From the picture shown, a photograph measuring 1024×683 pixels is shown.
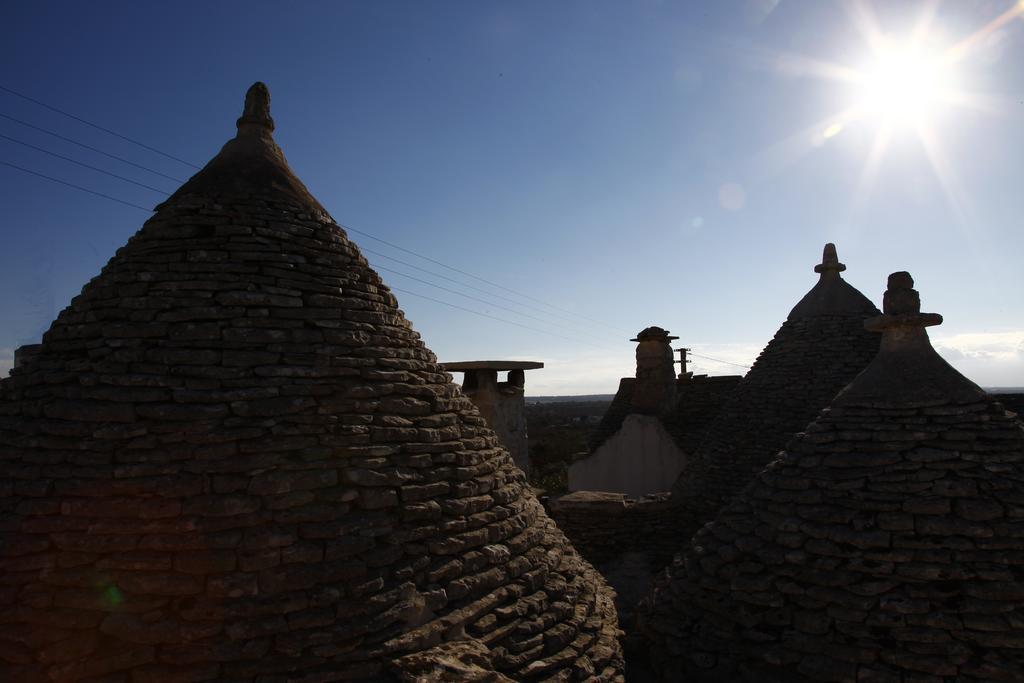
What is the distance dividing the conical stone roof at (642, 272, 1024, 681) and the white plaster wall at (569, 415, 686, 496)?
27.7 ft

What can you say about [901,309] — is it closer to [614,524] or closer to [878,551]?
[878,551]

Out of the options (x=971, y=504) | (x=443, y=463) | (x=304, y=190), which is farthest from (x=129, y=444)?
(x=971, y=504)

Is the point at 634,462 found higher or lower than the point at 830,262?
lower

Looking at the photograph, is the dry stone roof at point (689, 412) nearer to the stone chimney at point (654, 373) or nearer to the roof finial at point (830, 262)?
the stone chimney at point (654, 373)

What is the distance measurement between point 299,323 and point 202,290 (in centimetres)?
70

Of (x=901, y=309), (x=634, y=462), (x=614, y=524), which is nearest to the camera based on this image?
(x=901, y=309)

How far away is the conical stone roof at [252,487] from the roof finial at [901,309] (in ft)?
14.3

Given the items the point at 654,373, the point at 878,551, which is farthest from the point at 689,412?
the point at 878,551

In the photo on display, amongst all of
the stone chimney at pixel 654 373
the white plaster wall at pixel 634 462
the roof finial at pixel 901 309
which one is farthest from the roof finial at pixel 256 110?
the stone chimney at pixel 654 373

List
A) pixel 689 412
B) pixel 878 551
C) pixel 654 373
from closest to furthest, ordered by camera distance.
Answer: pixel 878 551 → pixel 689 412 → pixel 654 373

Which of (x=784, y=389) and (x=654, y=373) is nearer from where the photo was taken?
(x=784, y=389)

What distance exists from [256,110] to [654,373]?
1244 centimetres

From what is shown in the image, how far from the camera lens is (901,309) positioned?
668 centimetres

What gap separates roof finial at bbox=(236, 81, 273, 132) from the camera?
577 cm
